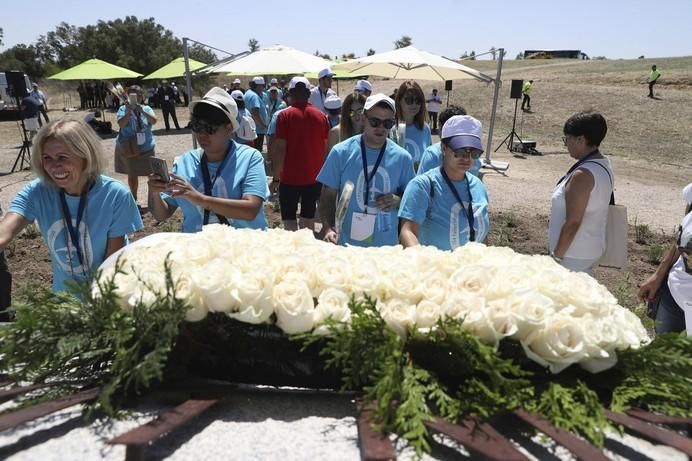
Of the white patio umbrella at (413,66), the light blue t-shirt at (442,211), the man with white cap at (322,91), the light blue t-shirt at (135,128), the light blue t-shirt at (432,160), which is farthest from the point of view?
the white patio umbrella at (413,66)

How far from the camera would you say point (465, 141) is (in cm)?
274

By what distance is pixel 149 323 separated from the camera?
46.3 inches

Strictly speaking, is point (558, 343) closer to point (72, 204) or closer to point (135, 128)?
point (72, 204)

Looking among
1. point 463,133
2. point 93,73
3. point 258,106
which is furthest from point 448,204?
point 93,73

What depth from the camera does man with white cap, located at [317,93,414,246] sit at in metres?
3.35

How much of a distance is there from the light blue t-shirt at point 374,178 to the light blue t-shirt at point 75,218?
4.92 feet

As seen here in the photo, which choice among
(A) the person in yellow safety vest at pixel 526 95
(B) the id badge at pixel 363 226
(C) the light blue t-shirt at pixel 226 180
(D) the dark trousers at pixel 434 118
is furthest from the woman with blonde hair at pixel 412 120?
(A) the person in yellow safety vest at pixel 526 95

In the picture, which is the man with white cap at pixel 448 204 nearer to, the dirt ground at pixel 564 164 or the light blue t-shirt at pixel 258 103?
the dirt ground at pixel 564 164

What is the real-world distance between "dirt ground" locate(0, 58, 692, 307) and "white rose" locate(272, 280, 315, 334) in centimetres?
A: 180

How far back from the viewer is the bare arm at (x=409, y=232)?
2.72 meters

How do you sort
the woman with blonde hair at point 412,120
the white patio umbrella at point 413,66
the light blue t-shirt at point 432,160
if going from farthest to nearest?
the white patio umbrella at point 413,66 → the woman with blonde hair at point 412,120 → the light blue t-shirt at point 432,160

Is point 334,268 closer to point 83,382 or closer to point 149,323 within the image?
point 149,323

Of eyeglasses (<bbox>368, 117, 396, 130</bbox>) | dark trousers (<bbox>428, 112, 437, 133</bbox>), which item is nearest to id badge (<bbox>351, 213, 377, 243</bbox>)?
eyeglasses (<bbox>368, 117, 396, 130</bbox>)

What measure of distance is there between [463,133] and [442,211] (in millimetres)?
479
